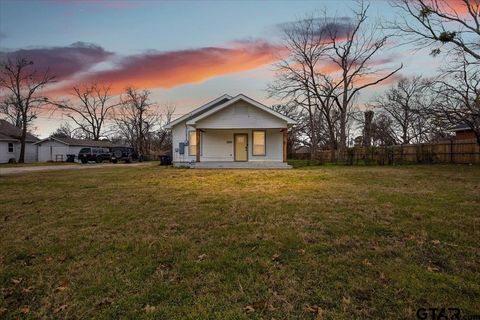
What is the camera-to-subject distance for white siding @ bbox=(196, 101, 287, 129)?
765 inches

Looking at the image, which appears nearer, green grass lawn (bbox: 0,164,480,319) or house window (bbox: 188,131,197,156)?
green grass lawn (bbox: 0,164,480,319)

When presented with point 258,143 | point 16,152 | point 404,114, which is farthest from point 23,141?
point 404,114

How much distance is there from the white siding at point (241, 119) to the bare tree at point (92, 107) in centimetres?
3740

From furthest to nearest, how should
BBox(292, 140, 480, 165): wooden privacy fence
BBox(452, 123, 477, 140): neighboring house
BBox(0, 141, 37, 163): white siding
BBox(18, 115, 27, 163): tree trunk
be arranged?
BBox(0, 141, 37, 163): white siding → BBox(18, 115, 27, 163): tree trunk → BBox(452, 123, 477, 140): neighboring house → BBox(292, 140, 480, 165): wooden privacy fence

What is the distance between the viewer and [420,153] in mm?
20578

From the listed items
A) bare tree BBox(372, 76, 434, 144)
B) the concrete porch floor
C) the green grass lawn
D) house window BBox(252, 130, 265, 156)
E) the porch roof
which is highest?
bare tree BBox(372, 76, 434, 144)

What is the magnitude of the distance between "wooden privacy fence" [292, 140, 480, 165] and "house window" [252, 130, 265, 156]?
651 centimetres

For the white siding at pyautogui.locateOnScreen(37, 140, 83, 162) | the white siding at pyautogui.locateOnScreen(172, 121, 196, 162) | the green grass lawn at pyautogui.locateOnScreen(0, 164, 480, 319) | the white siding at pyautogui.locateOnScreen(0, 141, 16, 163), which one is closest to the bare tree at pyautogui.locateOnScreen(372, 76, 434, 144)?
the white siding at pyautogui.locateOnScreen(172, 121, 196, 162)

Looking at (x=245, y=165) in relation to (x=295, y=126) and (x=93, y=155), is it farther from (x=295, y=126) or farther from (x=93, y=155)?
(x=295, y=126)

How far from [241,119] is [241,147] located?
Answer: 2460 millimetres

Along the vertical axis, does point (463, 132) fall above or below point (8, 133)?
A: below

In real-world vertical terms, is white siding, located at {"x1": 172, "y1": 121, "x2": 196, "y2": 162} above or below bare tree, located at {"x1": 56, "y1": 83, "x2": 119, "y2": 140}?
below

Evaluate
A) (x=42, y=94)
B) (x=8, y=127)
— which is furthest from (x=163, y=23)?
(x=8, y=127)

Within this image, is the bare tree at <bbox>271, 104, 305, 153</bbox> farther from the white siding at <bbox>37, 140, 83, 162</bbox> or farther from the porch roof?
the white siding at <bbox>37, 140, 83, 162</bbox>
